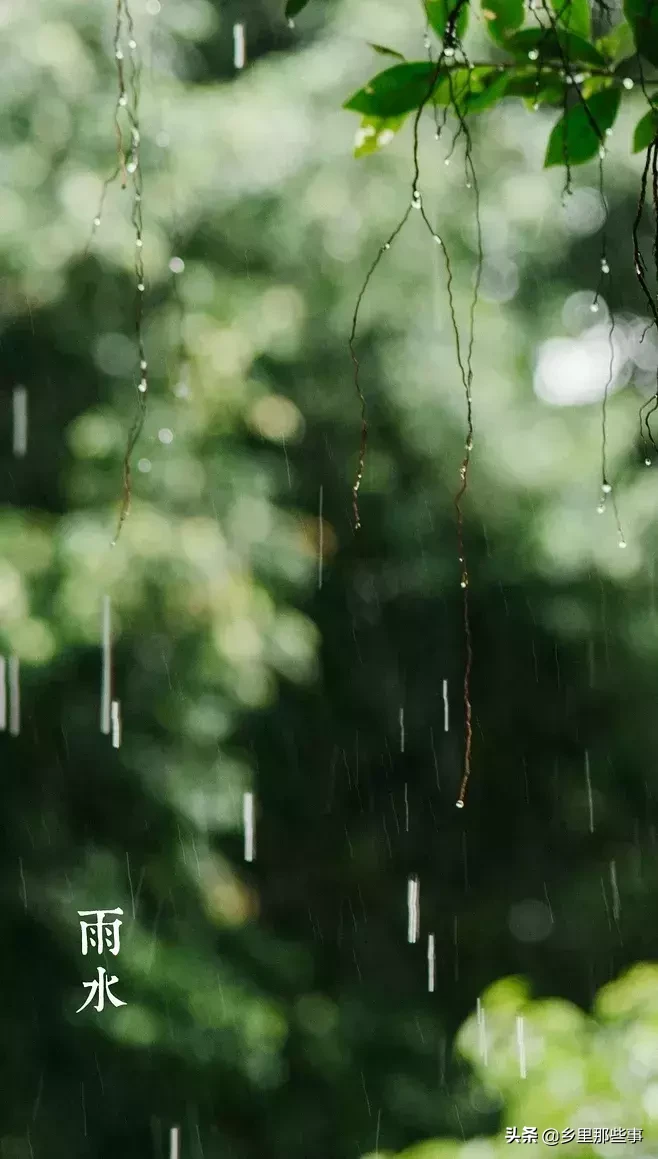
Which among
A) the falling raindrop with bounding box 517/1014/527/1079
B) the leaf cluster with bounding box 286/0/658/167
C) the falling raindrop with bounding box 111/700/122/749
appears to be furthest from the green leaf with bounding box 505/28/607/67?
the falling raindrop with bounding box 111/700/122/749

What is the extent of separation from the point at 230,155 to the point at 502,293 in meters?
0.96

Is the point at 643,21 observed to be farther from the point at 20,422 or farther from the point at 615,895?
the point at 615,895

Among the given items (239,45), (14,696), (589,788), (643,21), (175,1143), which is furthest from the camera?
(589,788)

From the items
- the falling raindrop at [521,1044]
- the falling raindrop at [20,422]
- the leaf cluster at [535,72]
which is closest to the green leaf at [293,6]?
the leaf cluster at [535,72]

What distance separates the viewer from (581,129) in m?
0.71

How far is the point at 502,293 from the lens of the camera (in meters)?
3.23

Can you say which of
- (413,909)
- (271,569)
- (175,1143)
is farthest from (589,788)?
(175,1143)

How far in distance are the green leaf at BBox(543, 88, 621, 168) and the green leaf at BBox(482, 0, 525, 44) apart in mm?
67

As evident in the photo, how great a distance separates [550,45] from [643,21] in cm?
6

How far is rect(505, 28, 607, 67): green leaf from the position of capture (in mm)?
677

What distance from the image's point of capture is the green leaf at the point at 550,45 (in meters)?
0.68

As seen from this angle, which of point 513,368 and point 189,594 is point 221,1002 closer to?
point 189,594

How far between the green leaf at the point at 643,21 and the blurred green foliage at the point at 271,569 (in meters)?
1.84

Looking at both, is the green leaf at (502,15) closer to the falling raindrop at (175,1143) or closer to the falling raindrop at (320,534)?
the falling raindrop at (320,534)
